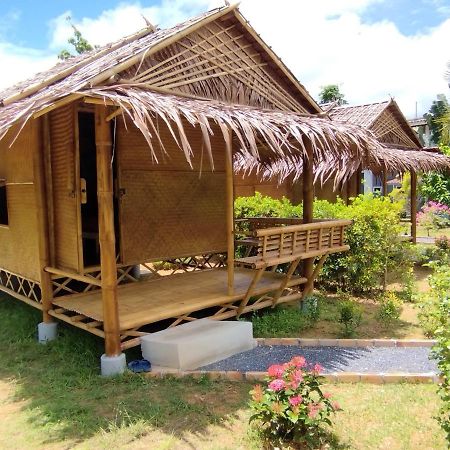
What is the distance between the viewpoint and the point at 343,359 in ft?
16.9

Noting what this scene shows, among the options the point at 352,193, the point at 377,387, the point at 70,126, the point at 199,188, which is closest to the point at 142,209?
the point at 199,188

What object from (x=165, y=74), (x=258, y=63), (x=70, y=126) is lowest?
(x=70, y=126)

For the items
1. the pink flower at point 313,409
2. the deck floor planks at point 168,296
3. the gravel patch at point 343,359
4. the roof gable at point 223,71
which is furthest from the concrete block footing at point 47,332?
the pink flower at point 313,409

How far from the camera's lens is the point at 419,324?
21.6ft

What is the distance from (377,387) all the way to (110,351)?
9.28 ft

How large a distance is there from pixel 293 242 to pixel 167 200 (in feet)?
6.95

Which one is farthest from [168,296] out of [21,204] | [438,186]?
[438,186]

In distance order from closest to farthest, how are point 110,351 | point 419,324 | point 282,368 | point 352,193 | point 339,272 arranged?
point 282,368 → point 110,351 → point 419,324 → point 339,272 → point 352,193

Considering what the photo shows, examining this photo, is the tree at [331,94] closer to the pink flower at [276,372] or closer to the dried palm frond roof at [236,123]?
the dried palm frond roof at [236,123]

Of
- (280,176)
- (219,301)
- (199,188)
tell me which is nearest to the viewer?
(219,301)

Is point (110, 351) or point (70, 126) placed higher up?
point (70, 126)

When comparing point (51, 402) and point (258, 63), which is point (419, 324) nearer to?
point (258, 63)

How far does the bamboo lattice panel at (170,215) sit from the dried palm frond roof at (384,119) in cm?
722

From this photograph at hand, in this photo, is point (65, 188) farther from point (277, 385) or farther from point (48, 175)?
point (277, 385)
